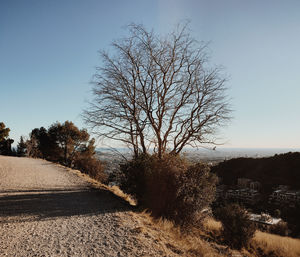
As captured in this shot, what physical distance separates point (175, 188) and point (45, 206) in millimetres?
3982

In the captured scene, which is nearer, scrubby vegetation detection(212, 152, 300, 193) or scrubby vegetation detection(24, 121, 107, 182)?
scrubby vegetation detection(24, 121, 107, 182)

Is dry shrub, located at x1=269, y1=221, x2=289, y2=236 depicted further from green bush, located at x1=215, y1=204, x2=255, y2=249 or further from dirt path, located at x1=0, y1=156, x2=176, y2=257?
dirt path, located at x1=0, y1=156, x2=176, y2=257

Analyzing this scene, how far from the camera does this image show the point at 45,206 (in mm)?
5609

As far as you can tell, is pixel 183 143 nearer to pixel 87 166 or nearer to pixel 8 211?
pixel 8 211

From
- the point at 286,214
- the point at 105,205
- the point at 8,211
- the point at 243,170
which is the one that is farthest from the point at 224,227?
the point at 243,170

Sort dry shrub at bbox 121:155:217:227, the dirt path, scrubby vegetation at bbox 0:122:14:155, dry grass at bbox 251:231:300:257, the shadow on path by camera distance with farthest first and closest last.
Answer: scrubby vegetation at bbox 0:122:14:155
dry grass at bbox 251:231:300:257
dry shrub at bbox 121:155:217:227
the shadow on path
the dirt path

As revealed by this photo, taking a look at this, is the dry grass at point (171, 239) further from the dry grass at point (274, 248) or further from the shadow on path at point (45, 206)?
the dry grass at point (274, 248)

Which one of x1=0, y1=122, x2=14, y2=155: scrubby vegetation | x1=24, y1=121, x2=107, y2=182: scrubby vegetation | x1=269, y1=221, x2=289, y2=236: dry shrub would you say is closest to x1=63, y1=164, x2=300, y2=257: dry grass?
x1=269, y1=221, x2=289, y2=236: dry shrub

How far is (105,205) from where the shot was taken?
612cm

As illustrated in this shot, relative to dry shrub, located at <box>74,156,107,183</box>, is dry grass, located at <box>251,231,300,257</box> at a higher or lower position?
lower

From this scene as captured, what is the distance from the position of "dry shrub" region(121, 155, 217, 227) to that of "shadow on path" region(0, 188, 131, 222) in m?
0.95

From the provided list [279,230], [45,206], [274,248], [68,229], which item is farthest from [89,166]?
[68,229]

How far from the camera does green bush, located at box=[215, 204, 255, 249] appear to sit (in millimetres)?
7152

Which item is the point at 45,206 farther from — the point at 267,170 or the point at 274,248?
the point at 267,170
